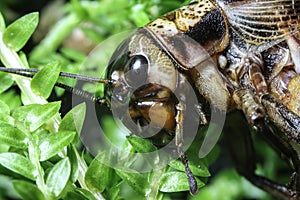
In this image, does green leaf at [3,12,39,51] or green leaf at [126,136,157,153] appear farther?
green leaf at [3,12,39,51]

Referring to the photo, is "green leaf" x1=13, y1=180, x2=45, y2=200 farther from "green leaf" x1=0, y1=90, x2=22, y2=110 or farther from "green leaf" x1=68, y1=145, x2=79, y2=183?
"green leaf" x1=0, y1=90, x2=22, y2=110

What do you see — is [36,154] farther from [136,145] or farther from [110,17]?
[110,17]

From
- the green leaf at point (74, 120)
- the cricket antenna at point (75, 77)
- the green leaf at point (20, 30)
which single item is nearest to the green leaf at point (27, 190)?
the green leaf at point (74, 120)

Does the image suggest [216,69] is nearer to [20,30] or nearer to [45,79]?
[45,79]

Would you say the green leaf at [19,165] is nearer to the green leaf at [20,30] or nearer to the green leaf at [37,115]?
the green leaf at [37,115]

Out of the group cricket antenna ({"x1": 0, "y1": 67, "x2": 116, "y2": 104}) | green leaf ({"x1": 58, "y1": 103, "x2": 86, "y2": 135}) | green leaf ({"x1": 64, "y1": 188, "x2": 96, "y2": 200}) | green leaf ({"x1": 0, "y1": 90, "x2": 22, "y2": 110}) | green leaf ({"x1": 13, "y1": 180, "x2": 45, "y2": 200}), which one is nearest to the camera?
green leaf ({"x1": 13, "y1": 180, "x2": 45, "y2": 200})

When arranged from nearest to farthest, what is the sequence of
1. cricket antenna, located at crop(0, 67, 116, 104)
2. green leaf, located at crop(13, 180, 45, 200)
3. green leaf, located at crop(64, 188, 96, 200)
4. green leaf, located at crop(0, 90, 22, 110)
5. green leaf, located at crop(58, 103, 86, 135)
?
green leaf, located at crop(13, 180, 45, 200)
green leaf, located at crop(64, 188, 96, 200)
green leaf, located at crop(58, 103, 86, 135)
cricket antenna, located at crop(0, 67, 116, 104)
green leaf, located at crop(0, 90, 22, 110)

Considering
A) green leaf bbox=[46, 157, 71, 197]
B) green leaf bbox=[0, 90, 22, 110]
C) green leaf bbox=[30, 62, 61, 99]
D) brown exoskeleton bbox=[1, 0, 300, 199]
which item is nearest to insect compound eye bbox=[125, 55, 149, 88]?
brown exoskeleton bbox=[1, 0, 300, 199]
